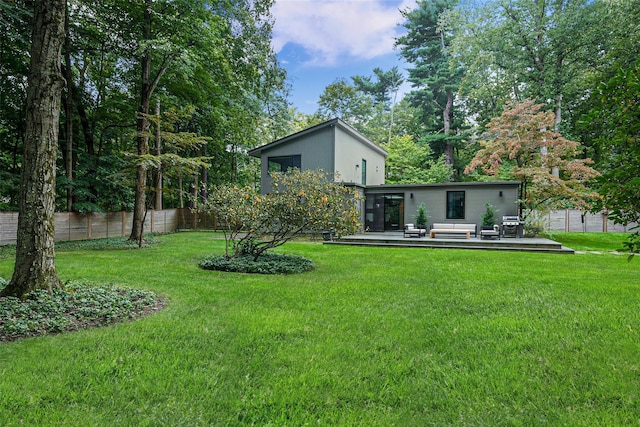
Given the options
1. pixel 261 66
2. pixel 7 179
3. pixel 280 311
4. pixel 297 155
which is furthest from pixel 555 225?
pixel 7 179

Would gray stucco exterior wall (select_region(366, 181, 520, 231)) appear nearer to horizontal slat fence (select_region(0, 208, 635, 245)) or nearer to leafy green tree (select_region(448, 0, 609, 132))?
horizontal slat fence (select_region(0, 208, 635, 245))

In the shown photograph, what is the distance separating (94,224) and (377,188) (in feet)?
40.8

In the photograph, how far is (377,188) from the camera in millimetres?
16344

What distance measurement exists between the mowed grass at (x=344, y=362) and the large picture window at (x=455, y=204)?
10.3 meters

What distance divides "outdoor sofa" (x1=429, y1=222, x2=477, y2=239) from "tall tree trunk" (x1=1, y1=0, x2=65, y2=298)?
11819 mm

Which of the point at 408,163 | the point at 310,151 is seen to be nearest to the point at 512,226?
the point at 310,151

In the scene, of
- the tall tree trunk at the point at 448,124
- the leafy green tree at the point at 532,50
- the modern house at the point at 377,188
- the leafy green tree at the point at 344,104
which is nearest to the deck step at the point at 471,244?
the modern house at the point at 377,188

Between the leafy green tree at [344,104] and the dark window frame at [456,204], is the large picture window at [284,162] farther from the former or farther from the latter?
the leafy green tree at [344,104]

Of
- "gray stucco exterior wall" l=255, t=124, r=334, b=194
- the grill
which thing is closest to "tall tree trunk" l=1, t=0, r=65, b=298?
"gray stucco exterior wall" l=255, t=124, r=334, b=194

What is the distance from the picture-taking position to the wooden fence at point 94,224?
10.7 metres

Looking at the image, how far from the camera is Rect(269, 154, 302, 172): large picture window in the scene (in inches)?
609

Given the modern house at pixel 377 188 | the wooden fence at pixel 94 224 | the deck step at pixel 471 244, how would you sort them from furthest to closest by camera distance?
the modern house at pixel 377 188 < the wooden fence at pixel 94 224 < the deck step at pixel 471 244

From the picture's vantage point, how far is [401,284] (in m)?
5.56

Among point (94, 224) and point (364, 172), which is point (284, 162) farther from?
point (94, 224)
